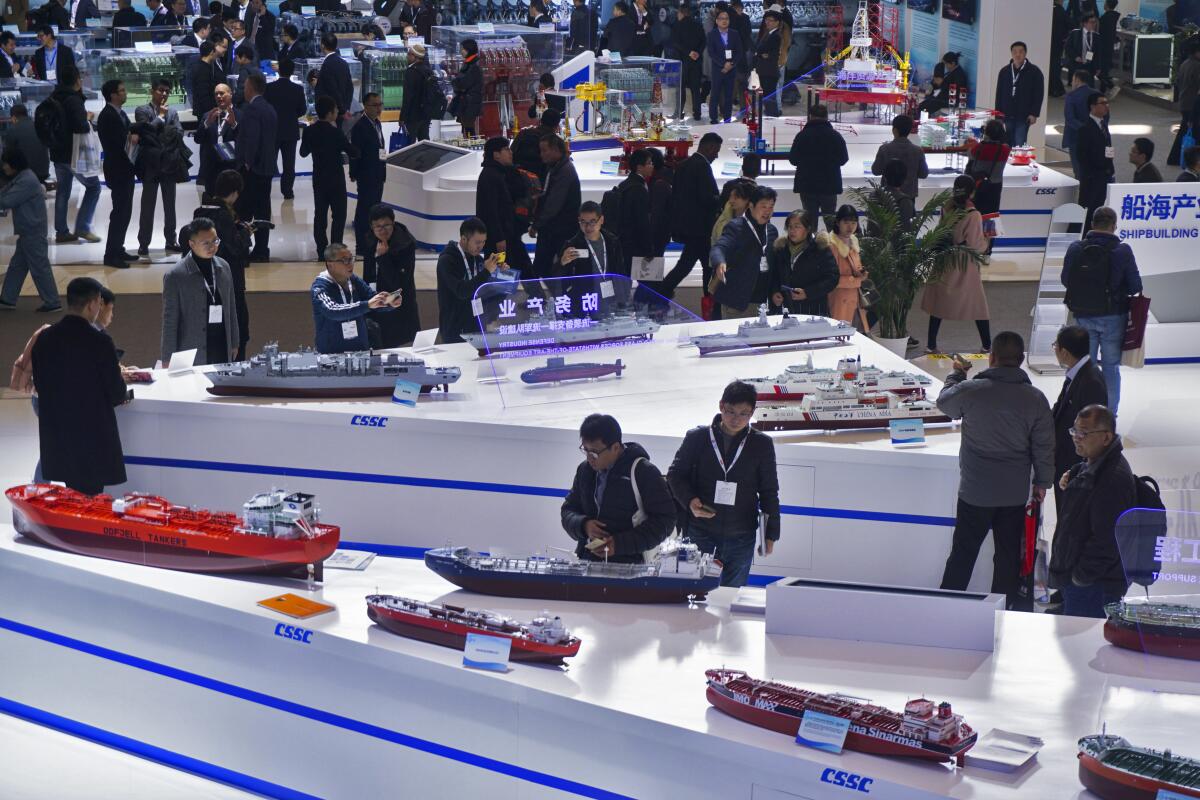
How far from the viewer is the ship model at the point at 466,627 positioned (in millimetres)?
4566

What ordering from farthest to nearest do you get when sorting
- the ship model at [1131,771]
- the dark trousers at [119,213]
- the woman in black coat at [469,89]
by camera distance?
the woman in black coat at [469,89] → the dark trousers at [119,213] → the ship model at [1131,771]

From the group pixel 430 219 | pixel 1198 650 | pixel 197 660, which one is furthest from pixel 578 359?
pixel 430 219

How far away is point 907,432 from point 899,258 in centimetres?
338

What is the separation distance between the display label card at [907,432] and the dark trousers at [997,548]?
44cm

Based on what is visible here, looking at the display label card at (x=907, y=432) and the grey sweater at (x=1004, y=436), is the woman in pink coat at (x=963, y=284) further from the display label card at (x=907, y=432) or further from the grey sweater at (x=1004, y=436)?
the grey sweater at (x=1004, y=436)

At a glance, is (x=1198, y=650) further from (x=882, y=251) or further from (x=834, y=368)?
(x=882, y=251)

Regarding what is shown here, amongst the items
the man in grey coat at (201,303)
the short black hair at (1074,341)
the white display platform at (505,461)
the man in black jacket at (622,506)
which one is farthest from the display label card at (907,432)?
the man in grey coat at (201,303)

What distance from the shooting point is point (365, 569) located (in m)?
5.48

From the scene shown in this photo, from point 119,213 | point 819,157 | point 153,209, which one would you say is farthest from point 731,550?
point 153,209

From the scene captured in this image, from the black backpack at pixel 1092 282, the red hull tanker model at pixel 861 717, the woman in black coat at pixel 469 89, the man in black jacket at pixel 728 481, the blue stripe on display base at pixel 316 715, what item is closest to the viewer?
the red hull tanker model at pixel 861 717

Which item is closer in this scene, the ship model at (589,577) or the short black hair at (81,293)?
the ship model at (589,577)

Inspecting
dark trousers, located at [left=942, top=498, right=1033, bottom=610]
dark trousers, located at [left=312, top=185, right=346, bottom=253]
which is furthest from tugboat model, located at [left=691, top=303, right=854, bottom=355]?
dark trousers, located at [left=312, top=185, right=346, bottom=253]

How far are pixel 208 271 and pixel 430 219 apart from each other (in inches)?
229

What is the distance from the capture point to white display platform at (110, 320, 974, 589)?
6691 mm
